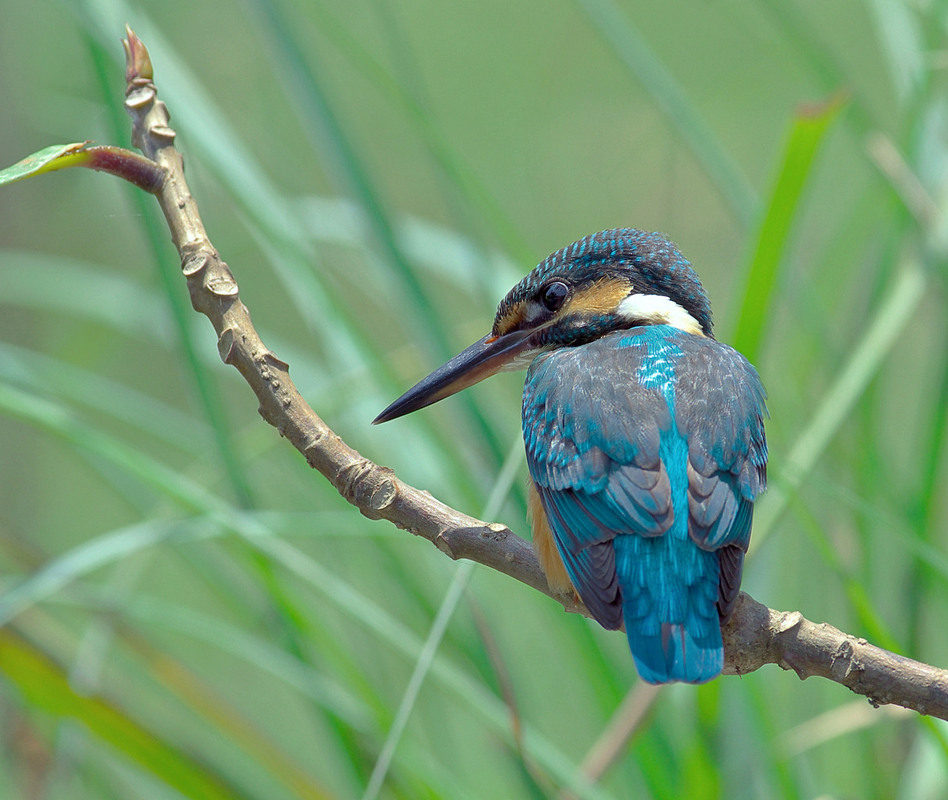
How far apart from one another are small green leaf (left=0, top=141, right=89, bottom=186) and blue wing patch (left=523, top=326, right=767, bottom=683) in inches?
25.4

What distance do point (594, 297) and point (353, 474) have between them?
2.02ft

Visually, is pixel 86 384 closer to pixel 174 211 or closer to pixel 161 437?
pixel 161 437

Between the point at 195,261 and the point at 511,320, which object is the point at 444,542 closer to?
the point at 195,261

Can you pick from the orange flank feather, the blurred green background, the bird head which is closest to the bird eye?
the bird head

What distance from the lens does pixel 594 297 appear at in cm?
152

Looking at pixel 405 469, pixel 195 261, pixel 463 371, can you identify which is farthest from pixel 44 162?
pixel 405 469

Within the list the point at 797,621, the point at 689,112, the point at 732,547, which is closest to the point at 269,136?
the point at 689,112

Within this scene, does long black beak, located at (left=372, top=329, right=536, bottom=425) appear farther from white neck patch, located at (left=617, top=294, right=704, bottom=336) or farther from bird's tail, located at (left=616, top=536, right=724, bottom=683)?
bird's tail, located at (left=616, top=536, right=724, bottom=683)

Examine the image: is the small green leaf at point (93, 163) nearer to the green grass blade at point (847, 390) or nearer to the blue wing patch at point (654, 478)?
the blue wing patch at point (654, 478)

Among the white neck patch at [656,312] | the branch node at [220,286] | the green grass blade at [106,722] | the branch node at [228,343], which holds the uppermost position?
the white neck patch at [656,312]

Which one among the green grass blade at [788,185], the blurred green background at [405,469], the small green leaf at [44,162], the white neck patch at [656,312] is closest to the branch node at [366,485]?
the blurred green background at [405,469]

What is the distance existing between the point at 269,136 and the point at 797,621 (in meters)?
1.20

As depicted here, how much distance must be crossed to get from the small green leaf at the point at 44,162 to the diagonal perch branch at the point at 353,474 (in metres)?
0.11

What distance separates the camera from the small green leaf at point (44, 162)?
850 mm
